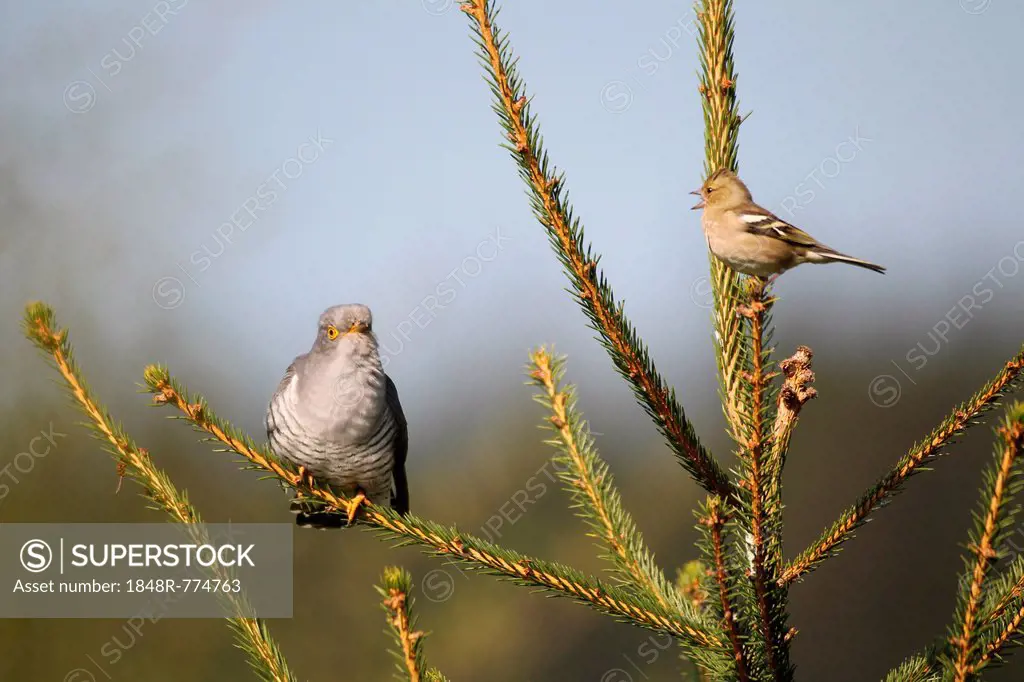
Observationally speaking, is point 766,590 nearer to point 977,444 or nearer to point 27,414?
point 27,414

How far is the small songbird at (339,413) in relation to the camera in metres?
3.54

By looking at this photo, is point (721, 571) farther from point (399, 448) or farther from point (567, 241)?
point (399, 448)

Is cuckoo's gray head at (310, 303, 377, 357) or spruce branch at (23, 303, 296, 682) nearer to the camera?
spruce branch at (23, 303, 296, 682)

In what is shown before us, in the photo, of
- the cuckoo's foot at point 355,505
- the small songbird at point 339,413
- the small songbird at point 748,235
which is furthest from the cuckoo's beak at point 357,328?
the small songbird at point 748,235

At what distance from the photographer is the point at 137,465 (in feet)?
7.43

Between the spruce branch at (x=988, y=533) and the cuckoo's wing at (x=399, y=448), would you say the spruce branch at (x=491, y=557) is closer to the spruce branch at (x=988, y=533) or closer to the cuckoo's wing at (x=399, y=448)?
the spruce branch at (x=988, y=533)

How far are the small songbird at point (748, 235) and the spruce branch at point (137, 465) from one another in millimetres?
1638

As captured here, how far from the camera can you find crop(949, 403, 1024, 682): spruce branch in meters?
1.55

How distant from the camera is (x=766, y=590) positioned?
191cm

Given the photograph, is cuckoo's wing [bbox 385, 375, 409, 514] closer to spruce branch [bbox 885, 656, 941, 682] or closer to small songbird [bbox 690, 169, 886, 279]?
small songbird [bbox 690, 169, 886, 279]

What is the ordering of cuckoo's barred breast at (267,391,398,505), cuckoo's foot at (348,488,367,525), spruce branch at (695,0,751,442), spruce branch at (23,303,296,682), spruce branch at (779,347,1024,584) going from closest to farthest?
spruce branch at (779,347,1024,584) → spruce branch at (23,303,296,682) → spruce branch at (695,0,751,442) → cuckoo's foot at (348,488,367,525) → cuckoo's barred breast at (267,391,398,505)

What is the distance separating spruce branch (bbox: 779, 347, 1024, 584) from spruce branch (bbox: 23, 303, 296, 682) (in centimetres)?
131

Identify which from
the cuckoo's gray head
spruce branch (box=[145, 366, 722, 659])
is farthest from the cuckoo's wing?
spruce branch (box=[145, 366, 722, 659])

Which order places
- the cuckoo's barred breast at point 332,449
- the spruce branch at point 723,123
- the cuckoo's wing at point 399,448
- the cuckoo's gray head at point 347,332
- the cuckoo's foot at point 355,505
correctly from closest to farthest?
the spruce branch at point 723,123 → the cuckoo's foot at point 355,505 → the cuckoo's barred breast at point 332,449 → the cuckoo's gray head at point 347,332 → the cuckoo's wing at point 399,448
